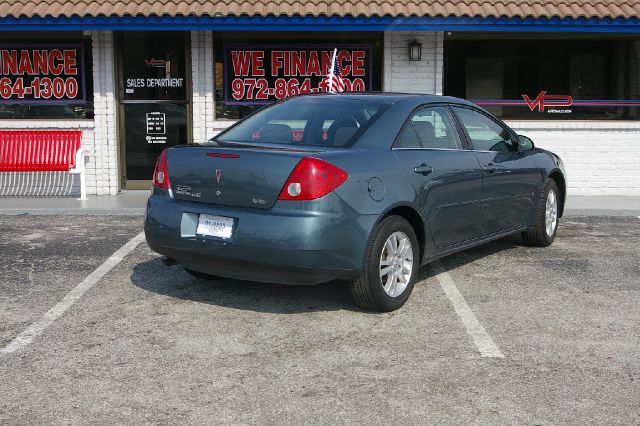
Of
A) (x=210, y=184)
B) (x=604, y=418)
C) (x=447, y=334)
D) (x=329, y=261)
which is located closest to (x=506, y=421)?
(x=604, y=418)

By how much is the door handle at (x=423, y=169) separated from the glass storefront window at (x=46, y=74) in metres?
7.99

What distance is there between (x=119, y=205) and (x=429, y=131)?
19.5 feet

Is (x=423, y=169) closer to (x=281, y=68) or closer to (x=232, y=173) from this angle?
(x=232, y=173)

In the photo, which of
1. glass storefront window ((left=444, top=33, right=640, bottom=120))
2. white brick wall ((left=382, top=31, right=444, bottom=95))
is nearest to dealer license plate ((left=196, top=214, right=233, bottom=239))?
white brick wall ((left=382, top=31, right=444, bottom=95))

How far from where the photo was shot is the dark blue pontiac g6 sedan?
5191mm

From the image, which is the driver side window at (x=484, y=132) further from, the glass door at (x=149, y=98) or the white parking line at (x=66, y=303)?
the glass door at (x=149, y=98)

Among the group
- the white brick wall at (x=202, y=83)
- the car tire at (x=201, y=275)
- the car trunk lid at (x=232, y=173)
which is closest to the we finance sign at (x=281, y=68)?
the white brick wall at (x=202, y=83)

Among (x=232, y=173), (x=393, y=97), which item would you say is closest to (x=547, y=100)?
(x=393, y=97)

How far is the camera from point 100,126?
492 inches

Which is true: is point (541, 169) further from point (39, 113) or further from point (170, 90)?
point (39, 113)

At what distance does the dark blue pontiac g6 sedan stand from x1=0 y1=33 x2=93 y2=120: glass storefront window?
6.91m

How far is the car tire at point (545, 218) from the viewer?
25.7 ft

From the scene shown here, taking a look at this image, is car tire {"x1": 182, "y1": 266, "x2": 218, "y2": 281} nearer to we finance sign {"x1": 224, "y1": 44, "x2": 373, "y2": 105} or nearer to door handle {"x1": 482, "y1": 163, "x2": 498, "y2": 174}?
door handle {"x1": 482, "y1": 163, "x2": 498, "y2": 174}

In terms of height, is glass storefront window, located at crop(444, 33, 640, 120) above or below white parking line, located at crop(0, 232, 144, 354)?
above
